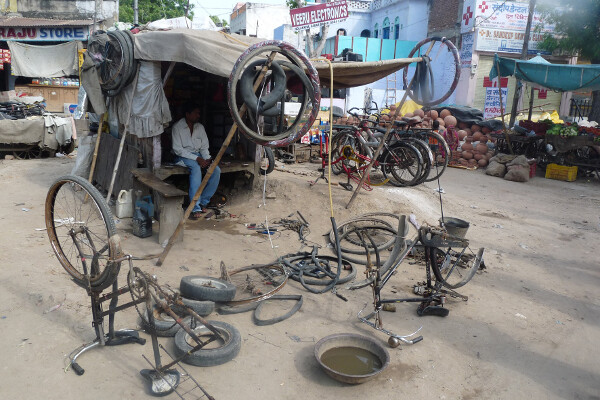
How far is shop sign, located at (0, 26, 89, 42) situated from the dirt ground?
12027 millimetres

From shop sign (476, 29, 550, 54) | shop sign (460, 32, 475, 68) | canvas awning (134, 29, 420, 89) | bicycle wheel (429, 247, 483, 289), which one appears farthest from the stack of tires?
shop sign (476, 29, 550, 54)

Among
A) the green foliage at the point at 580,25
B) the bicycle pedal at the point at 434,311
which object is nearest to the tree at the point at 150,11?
the green foliage at the point at 580,25

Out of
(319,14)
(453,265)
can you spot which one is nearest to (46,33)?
(319,14)

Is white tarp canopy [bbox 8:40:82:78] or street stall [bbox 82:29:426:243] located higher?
white tarp canopy [bbox 8:40:82:78]

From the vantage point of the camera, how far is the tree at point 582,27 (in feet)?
46.1

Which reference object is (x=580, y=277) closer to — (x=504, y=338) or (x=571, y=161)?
(x=504, y=338)

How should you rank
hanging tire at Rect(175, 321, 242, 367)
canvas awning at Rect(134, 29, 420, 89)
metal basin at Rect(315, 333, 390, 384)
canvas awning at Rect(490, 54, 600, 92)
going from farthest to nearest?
canvas awning at Rect(490, 54, 600, 92) < canvas awning at Rect(134, 29, 420, 89) < hanging tire at Rect(175, 321, 242, 367) < metal basin at Rect(315, 333, 390, 384)

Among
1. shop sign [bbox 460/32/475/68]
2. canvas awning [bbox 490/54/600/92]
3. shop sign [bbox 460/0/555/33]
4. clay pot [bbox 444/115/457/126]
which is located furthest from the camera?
shop sign [bbox 460/32/475/68]

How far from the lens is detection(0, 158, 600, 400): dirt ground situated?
3.40 m

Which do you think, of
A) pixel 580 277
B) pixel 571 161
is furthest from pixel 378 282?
pixel 571 161

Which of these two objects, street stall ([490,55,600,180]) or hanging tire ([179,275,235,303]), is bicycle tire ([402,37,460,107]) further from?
street stall ([490,55,600,180])

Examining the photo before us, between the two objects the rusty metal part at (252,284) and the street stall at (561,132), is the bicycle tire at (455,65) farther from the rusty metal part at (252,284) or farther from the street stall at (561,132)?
the street stall at (561,132)

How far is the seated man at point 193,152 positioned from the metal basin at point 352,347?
412cm

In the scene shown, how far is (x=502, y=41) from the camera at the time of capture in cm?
1914
